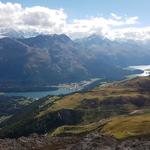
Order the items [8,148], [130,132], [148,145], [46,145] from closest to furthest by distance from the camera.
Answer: [148,145]
[8,148]
[46,145]
[130,132]

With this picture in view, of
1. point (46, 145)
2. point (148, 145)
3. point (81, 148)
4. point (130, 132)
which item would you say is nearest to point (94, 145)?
point (81, 148)

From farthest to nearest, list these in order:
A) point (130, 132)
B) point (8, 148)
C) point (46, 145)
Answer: point (130, 132), point (46, 145), point (8, 148)

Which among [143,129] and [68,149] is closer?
[68,149]

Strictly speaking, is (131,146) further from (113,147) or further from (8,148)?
(8,148)

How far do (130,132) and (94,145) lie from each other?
2827 inches

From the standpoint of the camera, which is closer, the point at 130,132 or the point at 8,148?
the point at 8,148

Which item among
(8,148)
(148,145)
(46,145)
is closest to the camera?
(148,145)

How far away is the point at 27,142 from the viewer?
147000 mm

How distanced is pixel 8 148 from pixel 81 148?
2895cm

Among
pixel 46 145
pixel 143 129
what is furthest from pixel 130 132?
pixel 46 145

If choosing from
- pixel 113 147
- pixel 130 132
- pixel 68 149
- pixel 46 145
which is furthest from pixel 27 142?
pixel 130 132

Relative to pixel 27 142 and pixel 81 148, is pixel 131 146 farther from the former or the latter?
pixel 27 142

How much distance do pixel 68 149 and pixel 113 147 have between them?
43.6ft

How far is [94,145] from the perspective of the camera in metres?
120
